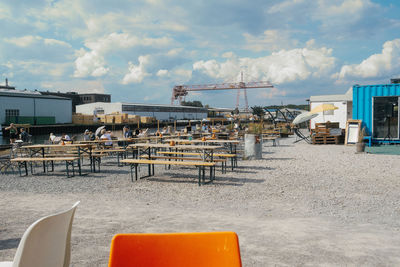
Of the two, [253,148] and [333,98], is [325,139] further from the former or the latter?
[253,148]

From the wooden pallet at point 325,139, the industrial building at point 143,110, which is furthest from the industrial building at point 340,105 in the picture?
the industrial building at point 143,110

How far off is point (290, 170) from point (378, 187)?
2.76 metres

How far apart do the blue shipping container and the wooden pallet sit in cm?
156

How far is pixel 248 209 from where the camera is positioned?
5648 millimetres

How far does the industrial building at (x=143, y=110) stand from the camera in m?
67.9

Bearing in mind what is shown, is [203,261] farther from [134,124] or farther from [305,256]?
[134,124]

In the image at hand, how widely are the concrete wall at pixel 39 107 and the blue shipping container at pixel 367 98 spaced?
39.2 metres

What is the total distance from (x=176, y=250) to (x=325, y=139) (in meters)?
18.1

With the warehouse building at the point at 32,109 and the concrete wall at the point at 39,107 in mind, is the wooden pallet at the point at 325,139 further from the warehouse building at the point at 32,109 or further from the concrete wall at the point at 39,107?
the concrete wall at the point at 39,107

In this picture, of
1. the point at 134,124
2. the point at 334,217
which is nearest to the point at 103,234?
the point at 334,217

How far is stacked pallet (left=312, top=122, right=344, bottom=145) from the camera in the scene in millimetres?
18469

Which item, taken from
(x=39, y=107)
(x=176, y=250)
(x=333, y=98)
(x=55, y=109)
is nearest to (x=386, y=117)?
(x=333, y=98)

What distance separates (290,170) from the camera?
9781 millimetres

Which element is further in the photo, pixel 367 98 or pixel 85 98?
pixel 85 98
